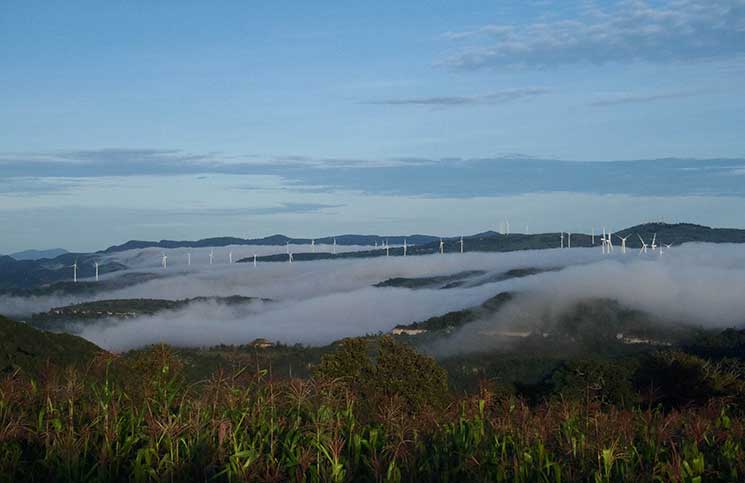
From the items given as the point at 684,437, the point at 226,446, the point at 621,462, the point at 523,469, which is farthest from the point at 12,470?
the point at 684,437

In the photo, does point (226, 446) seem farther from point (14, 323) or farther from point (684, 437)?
point (14, 323)

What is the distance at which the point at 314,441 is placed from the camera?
9.81 metres

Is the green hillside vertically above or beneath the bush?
above

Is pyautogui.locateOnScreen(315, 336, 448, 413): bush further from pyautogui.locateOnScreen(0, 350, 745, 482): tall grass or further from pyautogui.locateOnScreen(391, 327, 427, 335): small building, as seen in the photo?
pyautogui.locateOnScreen(391, 327, 427, 335): small building

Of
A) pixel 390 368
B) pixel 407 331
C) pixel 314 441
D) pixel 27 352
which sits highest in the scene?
pixel 314 441

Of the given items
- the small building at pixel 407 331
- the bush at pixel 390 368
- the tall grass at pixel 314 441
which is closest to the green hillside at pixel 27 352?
the tall grass at pixel 314 441

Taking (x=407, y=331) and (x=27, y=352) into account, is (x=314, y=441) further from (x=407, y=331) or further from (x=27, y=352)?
(x=407, y=331)

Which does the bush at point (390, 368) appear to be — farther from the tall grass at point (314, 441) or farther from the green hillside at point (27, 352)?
A: the tall grass at point (314, 441)

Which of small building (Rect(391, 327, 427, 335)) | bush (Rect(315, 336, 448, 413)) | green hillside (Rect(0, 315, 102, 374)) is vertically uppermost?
green hillside (Rect(0, 315, 102, 374))

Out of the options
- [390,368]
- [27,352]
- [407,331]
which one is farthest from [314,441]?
[407,331]

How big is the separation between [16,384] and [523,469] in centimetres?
742

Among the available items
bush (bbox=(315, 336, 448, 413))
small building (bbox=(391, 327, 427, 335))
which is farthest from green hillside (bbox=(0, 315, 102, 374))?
small building (bbox=(391, 327, 427, 335))

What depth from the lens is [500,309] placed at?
199 meters

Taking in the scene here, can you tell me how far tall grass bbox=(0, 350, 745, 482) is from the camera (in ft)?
30.5
